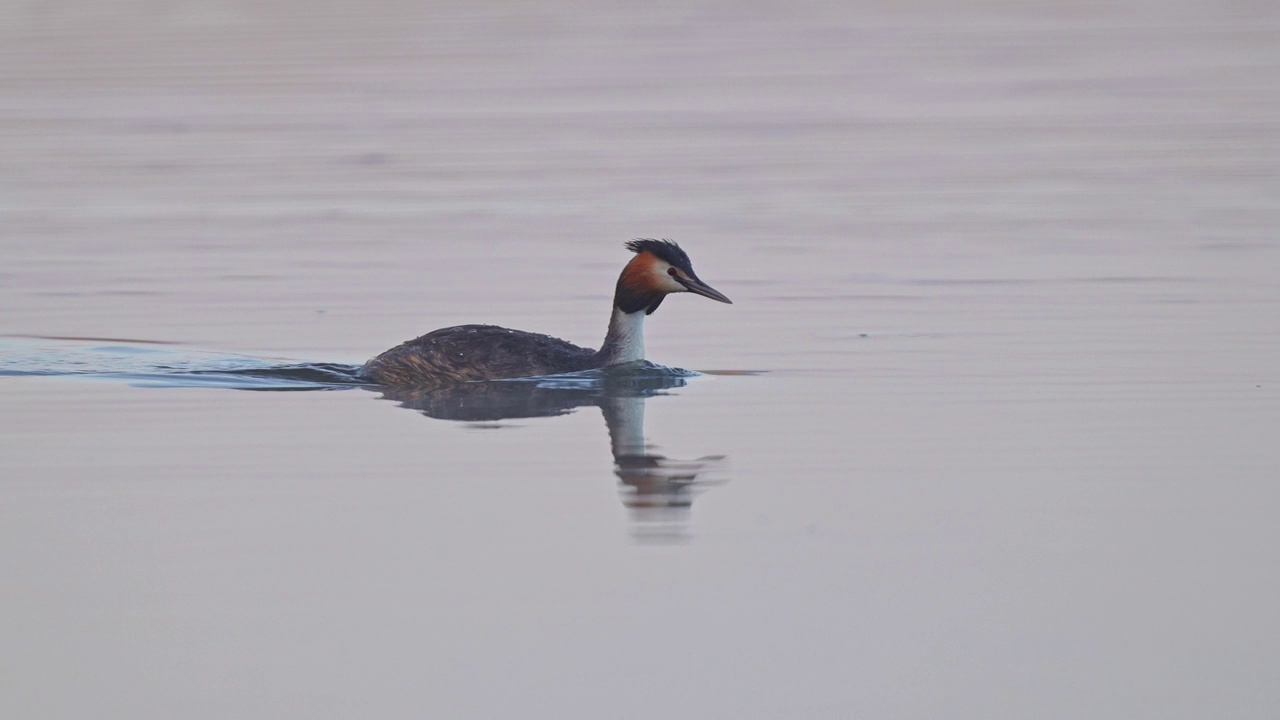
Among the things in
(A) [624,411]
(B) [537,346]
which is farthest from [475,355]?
(A) [624,411]

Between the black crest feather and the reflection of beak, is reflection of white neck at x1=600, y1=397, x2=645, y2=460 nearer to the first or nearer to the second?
the reflection of beak

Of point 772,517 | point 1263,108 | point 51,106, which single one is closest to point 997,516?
point 772,517

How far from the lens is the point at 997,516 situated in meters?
7.75

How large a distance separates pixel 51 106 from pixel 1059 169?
43.5 feet

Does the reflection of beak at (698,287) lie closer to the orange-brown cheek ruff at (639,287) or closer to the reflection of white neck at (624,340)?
the orange-brown cheek ruff at (639,287)

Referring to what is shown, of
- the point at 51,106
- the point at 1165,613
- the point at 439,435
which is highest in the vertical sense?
the point at 51,106

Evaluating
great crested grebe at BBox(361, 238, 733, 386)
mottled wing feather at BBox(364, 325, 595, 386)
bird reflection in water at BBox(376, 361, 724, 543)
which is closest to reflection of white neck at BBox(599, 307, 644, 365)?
great crested grebe at BBox(361, 238, 733, 386)

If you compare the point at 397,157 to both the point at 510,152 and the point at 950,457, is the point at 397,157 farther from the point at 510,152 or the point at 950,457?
the point at 950,457

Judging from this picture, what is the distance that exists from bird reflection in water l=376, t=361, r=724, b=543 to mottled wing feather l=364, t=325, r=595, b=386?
0.06 m

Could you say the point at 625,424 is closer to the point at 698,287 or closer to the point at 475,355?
the point at 475,355

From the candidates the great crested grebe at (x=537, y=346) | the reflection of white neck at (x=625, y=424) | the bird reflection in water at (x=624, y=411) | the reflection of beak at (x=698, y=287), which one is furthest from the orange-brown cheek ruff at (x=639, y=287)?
the reflection of white neck at (x=625, y=424)

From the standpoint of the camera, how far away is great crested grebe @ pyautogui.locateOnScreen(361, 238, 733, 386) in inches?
456

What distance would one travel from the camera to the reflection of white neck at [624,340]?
1192cm

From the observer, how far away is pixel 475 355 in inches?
461
